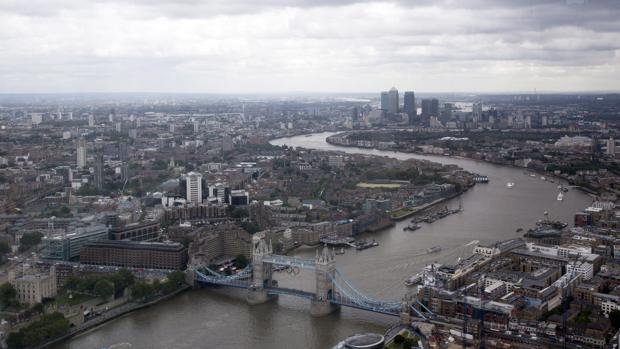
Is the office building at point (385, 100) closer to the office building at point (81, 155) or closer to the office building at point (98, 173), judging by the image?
the office building at point (81, 155)

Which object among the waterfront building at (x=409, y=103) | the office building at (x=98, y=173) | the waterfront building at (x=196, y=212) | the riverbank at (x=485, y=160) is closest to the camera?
the waterfront building at (x=196, y=212)

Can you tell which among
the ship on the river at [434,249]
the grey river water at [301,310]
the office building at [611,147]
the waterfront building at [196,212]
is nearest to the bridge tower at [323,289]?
the grey river water at [301,310]

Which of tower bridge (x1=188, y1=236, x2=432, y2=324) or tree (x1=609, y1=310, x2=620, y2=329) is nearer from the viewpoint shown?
tree (x1=609, y1=310, x2=620, y2=329)

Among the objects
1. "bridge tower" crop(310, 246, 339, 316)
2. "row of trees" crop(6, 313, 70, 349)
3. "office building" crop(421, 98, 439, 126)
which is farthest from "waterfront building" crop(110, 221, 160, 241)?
"office building" crop(421, 98, 439, 126)

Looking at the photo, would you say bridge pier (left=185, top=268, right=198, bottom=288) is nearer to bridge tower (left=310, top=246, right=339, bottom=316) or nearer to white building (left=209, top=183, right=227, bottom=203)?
bridge tower (left=310, top=246, right=339, bottom=316)

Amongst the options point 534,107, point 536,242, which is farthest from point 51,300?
point 534,107
